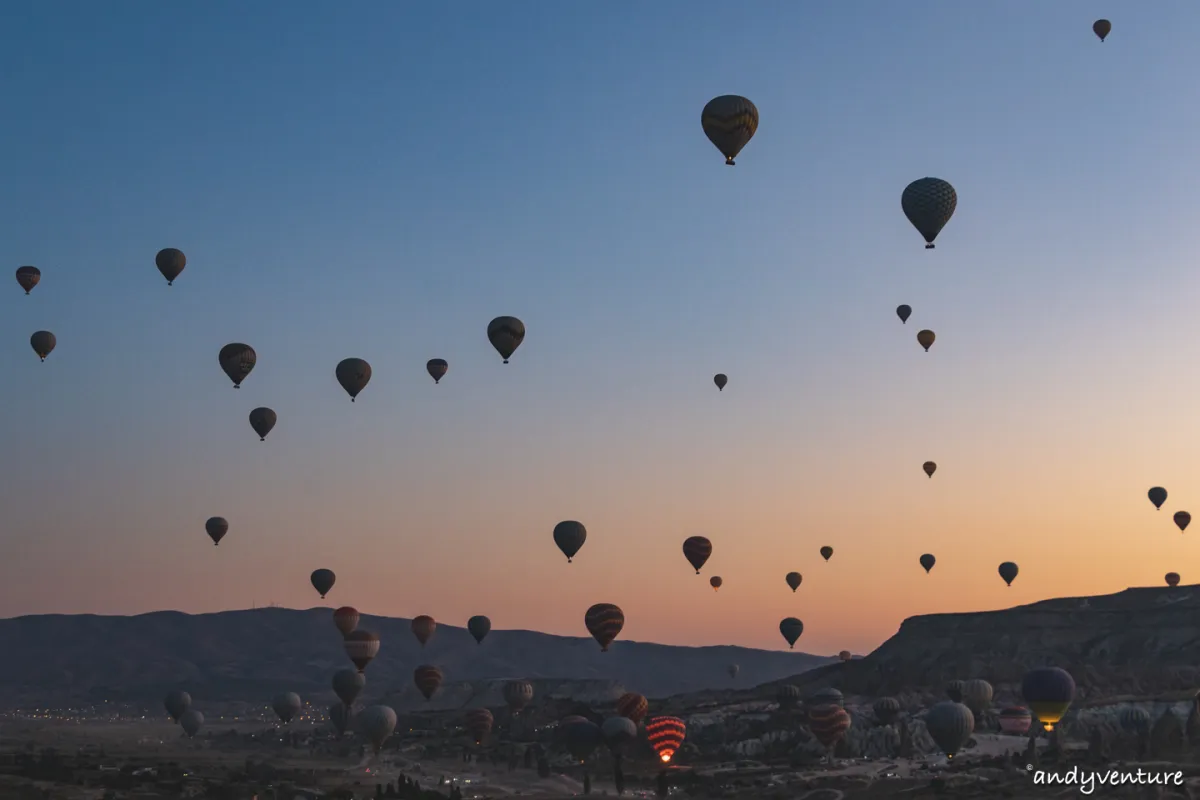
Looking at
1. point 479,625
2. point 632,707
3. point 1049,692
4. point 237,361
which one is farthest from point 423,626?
point 1049,692

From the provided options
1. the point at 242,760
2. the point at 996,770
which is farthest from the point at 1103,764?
the point at 242,760

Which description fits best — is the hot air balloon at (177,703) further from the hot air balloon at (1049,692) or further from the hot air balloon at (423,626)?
the hot air balloon at (1049,692)

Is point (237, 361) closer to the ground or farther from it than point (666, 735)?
farther from it

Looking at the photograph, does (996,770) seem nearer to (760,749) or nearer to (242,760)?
(760,749)

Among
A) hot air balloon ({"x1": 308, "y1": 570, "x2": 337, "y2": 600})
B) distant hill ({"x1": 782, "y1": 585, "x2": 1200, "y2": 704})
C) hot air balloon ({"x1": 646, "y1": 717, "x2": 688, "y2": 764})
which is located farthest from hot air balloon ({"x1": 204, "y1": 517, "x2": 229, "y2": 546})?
distant hill ({"x1": 782, "y1": 585, "x2": 1200, "y2": 704})

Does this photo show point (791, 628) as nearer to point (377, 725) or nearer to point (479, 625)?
point (479, 625)
